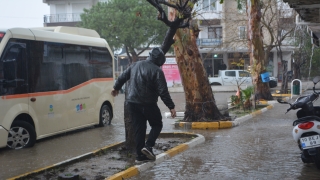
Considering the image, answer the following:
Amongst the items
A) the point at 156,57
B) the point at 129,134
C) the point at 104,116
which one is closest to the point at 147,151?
the point at 129,134

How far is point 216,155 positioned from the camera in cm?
925

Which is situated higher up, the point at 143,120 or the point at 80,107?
the point at 143,120

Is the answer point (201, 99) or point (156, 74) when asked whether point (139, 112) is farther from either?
point (201, 99)

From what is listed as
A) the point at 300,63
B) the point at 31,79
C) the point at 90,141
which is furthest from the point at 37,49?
the point at 300,63

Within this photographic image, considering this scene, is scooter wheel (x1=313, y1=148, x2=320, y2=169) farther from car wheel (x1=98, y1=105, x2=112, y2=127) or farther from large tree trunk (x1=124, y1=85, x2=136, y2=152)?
car wheel (x1=98, y1=105, x2=112, y2=127)

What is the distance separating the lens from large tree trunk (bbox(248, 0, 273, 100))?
72.2 ft

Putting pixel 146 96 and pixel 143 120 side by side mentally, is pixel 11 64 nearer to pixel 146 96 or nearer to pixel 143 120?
pixel 143 120

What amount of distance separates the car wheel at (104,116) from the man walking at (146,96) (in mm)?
6839

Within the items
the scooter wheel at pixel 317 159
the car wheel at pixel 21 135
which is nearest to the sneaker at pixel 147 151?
the scooter wheel at pixel 317 159

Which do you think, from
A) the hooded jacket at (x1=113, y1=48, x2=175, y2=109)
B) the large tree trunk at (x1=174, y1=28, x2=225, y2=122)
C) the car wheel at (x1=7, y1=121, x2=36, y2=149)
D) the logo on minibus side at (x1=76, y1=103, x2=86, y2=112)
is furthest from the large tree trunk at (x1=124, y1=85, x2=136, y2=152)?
the large tree trunk at (x1=174, y1=28, x2=225, y2=122)

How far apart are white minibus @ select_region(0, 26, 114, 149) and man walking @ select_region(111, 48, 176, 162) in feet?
12.0

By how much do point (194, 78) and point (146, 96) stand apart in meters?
6.42

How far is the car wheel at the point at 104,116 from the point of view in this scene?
14827mm

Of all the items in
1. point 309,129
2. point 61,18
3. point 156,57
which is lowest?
point 309,129
